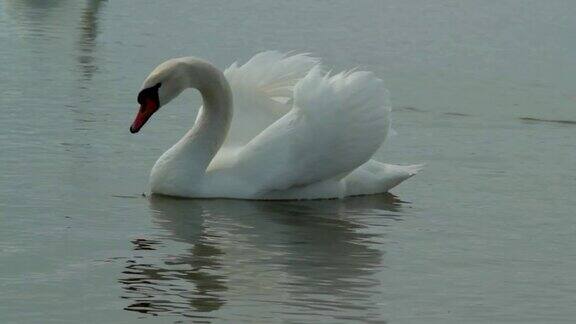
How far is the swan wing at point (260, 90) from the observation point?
10.7m

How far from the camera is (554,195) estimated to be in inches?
412

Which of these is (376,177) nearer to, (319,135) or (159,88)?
(319,135)

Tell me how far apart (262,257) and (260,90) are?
2.54 m

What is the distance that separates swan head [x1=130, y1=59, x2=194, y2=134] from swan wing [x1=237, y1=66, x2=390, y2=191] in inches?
22.2

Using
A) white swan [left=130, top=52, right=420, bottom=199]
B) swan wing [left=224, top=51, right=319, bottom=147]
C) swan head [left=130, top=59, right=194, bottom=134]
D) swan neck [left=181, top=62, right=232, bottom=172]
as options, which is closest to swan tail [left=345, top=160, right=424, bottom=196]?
white swan [left=130, top=52, right=420, bottom=199]

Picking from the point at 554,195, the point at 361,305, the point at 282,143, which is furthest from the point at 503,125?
the point at 361,305

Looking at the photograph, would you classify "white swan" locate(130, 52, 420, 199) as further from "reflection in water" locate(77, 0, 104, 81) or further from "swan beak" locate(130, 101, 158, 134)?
"reflection in water" locate(77, 0, 104, 81)

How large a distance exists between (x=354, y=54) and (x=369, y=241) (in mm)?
8632

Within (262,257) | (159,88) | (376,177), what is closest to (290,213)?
(376,177)

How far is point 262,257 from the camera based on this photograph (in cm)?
840

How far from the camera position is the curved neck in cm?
1027

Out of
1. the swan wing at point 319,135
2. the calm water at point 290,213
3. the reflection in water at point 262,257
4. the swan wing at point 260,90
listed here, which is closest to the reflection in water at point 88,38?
the calm water at point 290,213

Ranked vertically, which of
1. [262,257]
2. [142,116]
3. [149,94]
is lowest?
[262,257]

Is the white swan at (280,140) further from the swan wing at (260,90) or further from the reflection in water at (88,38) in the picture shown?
the reflection in water at (88,38)
